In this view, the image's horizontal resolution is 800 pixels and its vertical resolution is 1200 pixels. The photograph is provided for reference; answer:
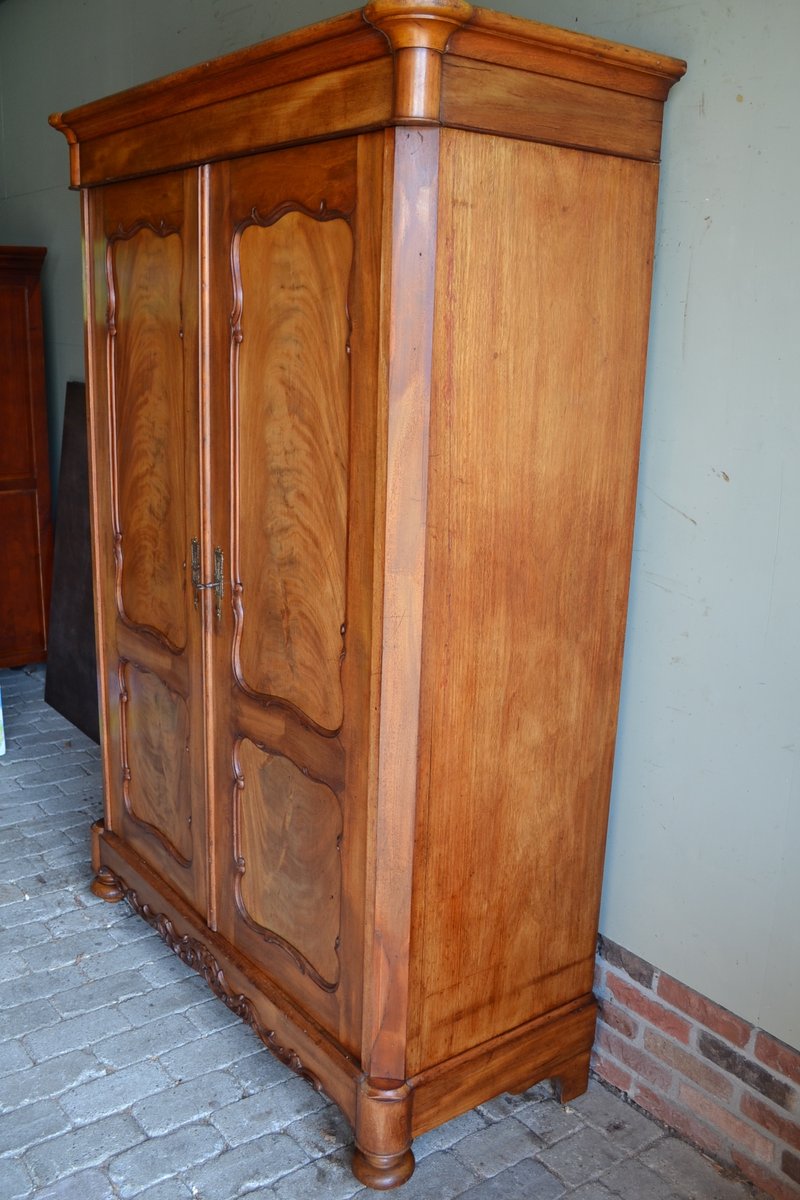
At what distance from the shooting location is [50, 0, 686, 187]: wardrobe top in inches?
67.7

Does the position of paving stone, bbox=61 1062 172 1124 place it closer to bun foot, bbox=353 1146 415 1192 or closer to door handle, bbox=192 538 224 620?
bun foot, bbox=353 1146 415 1192

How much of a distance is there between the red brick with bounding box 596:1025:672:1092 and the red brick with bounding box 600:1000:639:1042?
0.02 metres

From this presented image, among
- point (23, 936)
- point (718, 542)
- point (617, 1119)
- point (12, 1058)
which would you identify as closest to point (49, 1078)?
point (12, 1058)

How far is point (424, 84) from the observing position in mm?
1721

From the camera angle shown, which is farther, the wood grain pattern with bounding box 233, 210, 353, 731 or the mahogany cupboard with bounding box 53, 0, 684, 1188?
the wood grain pattern with bounding box 233, 210, 353, 731

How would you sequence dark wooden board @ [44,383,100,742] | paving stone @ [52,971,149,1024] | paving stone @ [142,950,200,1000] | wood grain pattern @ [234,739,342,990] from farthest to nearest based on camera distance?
dark wooden board @ [44,383,100,742]
paving stone @ [142,950,200,1000]
paving stone @ [52,971,149,1024]
wood grain pattern @ [234,739,342,990]

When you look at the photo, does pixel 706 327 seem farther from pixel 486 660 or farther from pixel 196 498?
pixel 196 498

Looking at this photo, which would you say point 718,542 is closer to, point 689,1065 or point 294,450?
point 294,450

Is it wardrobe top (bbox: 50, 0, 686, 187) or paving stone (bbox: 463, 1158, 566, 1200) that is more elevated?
wardrobe top (bbox: 50, 0, 686, 187)

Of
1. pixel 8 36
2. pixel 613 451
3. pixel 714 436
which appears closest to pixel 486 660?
pixel 613 451

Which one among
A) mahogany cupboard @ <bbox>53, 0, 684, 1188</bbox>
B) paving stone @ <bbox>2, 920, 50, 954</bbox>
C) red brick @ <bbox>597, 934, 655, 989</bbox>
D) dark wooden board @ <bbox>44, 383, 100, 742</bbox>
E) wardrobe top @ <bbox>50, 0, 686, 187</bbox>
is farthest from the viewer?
dark wooden board @ <bbox>44, 383, 100, 742</bbox>

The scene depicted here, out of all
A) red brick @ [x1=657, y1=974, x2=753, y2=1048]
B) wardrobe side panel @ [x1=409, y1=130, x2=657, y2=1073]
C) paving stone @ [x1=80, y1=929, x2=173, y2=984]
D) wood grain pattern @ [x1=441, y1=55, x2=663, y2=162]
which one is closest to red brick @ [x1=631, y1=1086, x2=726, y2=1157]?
red brick @ [x1=657, y1=974, x2=753, y2=1048]

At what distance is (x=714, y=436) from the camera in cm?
217

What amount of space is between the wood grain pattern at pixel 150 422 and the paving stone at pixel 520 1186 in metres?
1.43
